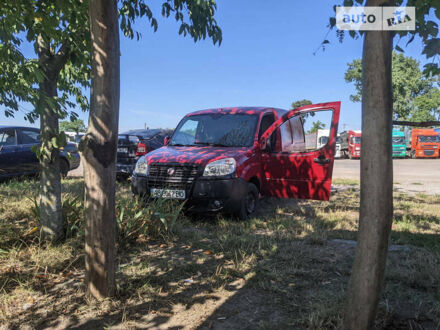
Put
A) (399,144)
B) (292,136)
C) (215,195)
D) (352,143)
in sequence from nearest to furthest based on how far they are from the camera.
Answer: (215,195), (292,136), (399,144), (352,143)

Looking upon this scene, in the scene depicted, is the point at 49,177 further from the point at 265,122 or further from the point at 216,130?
the point at 265,122

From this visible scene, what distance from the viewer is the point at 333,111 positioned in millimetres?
5066

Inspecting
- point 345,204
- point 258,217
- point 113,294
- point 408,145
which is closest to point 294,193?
point 258,217

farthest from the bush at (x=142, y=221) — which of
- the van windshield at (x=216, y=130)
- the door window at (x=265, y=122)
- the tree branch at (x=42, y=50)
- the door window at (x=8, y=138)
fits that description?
the door window at (x=8, y=138)

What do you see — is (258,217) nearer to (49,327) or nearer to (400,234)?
(400,234)

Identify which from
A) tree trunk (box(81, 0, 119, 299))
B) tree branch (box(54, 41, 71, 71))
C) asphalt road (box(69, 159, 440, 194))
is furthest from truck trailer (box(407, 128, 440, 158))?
tree trunk (box(81, 0, 119, 299))

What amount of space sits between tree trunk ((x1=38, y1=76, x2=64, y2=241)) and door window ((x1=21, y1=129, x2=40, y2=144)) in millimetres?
6004

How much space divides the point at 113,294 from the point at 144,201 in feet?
8.63

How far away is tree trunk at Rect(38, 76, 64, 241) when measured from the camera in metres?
3.71

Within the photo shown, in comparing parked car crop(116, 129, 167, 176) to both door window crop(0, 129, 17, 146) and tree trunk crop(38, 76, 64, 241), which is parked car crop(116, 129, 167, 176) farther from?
tree trunk crop(38, 76, 64, 241)

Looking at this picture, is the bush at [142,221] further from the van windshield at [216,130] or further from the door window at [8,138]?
the door window at [8,138]

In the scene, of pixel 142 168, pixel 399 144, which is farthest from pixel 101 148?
pixel 399 144

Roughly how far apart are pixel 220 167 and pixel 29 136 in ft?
21.8

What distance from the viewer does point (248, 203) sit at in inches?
218
